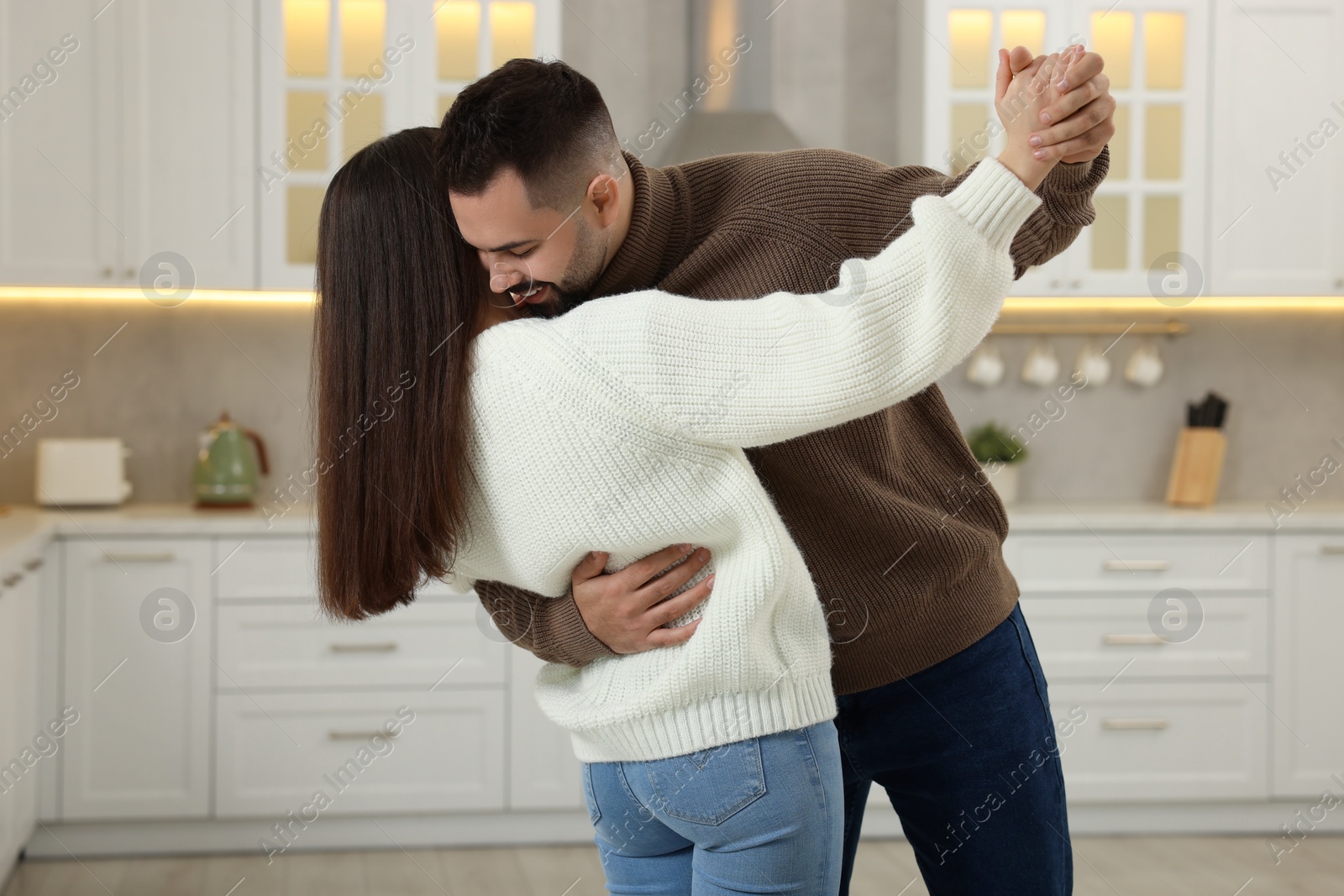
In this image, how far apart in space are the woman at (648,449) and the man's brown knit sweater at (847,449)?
118 mm

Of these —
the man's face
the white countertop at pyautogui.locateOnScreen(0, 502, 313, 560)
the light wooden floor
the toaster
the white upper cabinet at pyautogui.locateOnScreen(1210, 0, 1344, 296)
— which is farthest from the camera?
the white upper cabinet at pyautogui.locateOnScreen(1210, 0, 1344, 296)

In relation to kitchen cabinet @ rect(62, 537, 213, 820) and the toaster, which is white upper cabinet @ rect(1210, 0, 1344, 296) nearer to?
kitchen cabinet @ rect(62, 537, 213, 820)

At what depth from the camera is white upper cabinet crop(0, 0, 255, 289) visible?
282 cm

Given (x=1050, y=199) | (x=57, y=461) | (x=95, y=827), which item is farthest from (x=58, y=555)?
(x=1050, y=199)

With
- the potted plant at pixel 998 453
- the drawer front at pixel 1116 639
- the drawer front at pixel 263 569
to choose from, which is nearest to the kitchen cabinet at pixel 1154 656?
the drawer front at pixel 1116 639

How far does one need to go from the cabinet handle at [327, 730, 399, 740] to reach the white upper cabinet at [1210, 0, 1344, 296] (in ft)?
8.13

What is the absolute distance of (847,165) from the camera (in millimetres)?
1136

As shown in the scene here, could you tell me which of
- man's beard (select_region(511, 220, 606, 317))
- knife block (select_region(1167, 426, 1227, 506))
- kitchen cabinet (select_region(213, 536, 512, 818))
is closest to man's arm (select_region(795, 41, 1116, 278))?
man's beard (select_region(511, 220, 606, 317))

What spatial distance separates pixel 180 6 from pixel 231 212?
0.52 metres

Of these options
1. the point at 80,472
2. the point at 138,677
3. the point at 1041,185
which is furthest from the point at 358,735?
the point at 1041,185

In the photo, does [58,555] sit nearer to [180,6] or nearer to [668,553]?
[180,6]

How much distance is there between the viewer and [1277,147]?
10.2ft

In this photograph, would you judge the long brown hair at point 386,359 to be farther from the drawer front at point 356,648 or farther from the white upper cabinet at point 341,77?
the white upper cabinet at point 341,77

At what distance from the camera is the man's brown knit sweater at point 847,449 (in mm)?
1097
